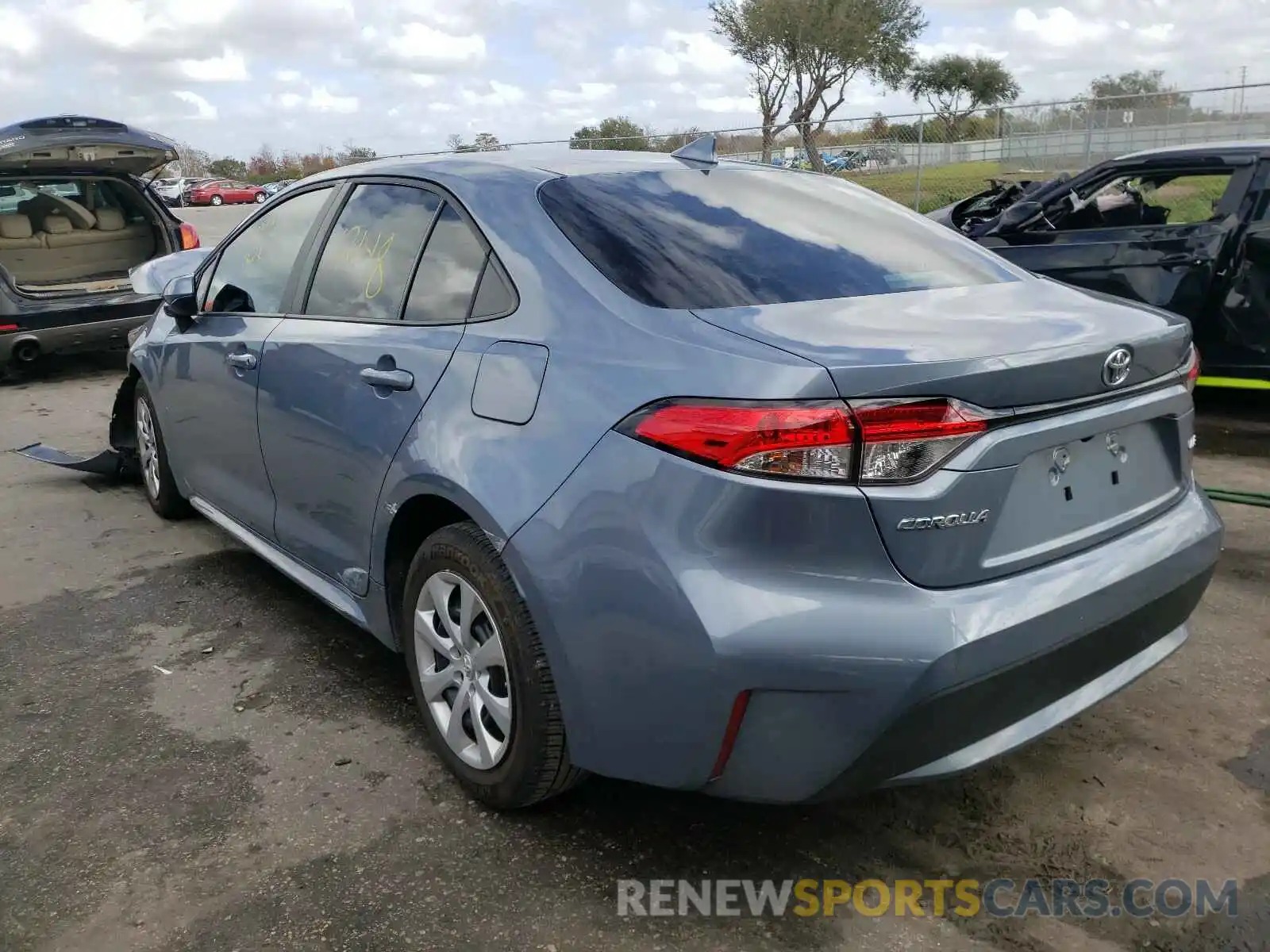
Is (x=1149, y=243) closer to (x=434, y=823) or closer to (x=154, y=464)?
(x=434, y=823)

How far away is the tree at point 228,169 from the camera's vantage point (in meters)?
59.3

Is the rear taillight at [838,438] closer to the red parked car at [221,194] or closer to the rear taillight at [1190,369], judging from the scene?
the rear taillight at [1190,369]

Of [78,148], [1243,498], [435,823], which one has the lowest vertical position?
[435,823]

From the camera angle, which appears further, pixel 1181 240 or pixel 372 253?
pixel 1181 240

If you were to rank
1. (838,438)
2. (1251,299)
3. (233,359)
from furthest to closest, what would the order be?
(1251,299) < (233,359) < (838,438)

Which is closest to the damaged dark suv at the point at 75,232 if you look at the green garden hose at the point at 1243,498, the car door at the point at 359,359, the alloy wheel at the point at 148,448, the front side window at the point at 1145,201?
the alloy wheel at the point at 148,448

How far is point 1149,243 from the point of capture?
621 cm

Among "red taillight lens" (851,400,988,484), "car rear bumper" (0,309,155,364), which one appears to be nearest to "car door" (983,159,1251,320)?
"red taillight lens" (851,400,988,484)

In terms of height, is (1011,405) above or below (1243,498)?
above

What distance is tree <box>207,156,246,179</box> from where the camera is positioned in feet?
195

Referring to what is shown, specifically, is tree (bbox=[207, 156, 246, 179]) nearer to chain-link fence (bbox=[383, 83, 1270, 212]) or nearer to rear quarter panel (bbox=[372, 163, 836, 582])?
chain-link fence (bbox=[383, 83, 1270, 212])

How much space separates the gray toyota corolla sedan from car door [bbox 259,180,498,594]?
1 centimetres

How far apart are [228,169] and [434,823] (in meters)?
65.4

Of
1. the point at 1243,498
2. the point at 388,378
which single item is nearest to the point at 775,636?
the point at 388,378
